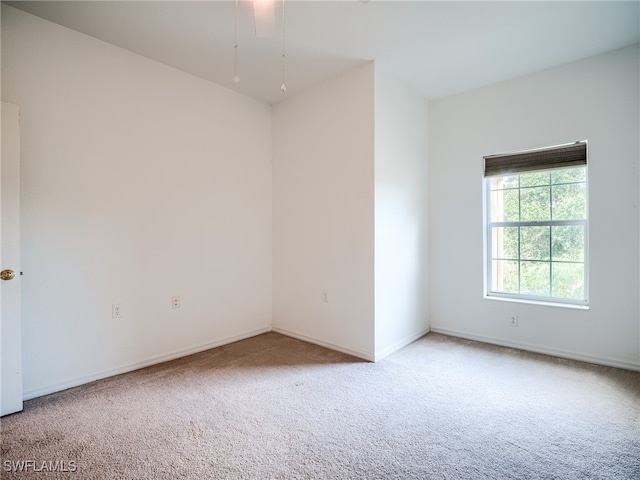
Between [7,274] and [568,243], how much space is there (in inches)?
175

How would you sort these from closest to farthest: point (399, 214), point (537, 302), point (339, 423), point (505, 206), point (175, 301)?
point (339, 423)
point (175, 301)
point (537, 302)
point (399, 214)
point (505, 206)

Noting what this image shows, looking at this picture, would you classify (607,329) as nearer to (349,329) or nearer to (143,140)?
(349,329)

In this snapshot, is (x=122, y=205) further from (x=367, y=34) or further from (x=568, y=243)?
(x=568, y=243)

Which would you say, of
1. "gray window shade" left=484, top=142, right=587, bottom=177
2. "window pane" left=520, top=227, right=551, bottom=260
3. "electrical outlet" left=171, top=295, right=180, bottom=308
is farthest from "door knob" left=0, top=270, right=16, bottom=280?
"window pane" left=520, top=227, right=551, bottom=260

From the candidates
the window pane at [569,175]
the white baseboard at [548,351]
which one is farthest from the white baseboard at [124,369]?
the window pane at [569,175]

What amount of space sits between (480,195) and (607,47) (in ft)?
5.00

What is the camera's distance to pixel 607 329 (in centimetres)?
277

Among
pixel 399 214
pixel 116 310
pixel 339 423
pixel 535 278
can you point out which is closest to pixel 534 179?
pixel 535 278

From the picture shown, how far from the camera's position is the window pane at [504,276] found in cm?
338

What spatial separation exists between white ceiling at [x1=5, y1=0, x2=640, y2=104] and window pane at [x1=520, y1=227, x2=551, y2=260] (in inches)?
60.8

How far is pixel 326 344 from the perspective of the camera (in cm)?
329

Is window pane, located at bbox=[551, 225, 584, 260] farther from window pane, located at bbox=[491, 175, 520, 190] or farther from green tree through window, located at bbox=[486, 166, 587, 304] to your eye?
window pane, located at bbox=[491, 175, 520, 190]

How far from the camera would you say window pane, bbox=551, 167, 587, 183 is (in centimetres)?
298

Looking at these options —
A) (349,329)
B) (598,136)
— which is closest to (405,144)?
(598,136)
